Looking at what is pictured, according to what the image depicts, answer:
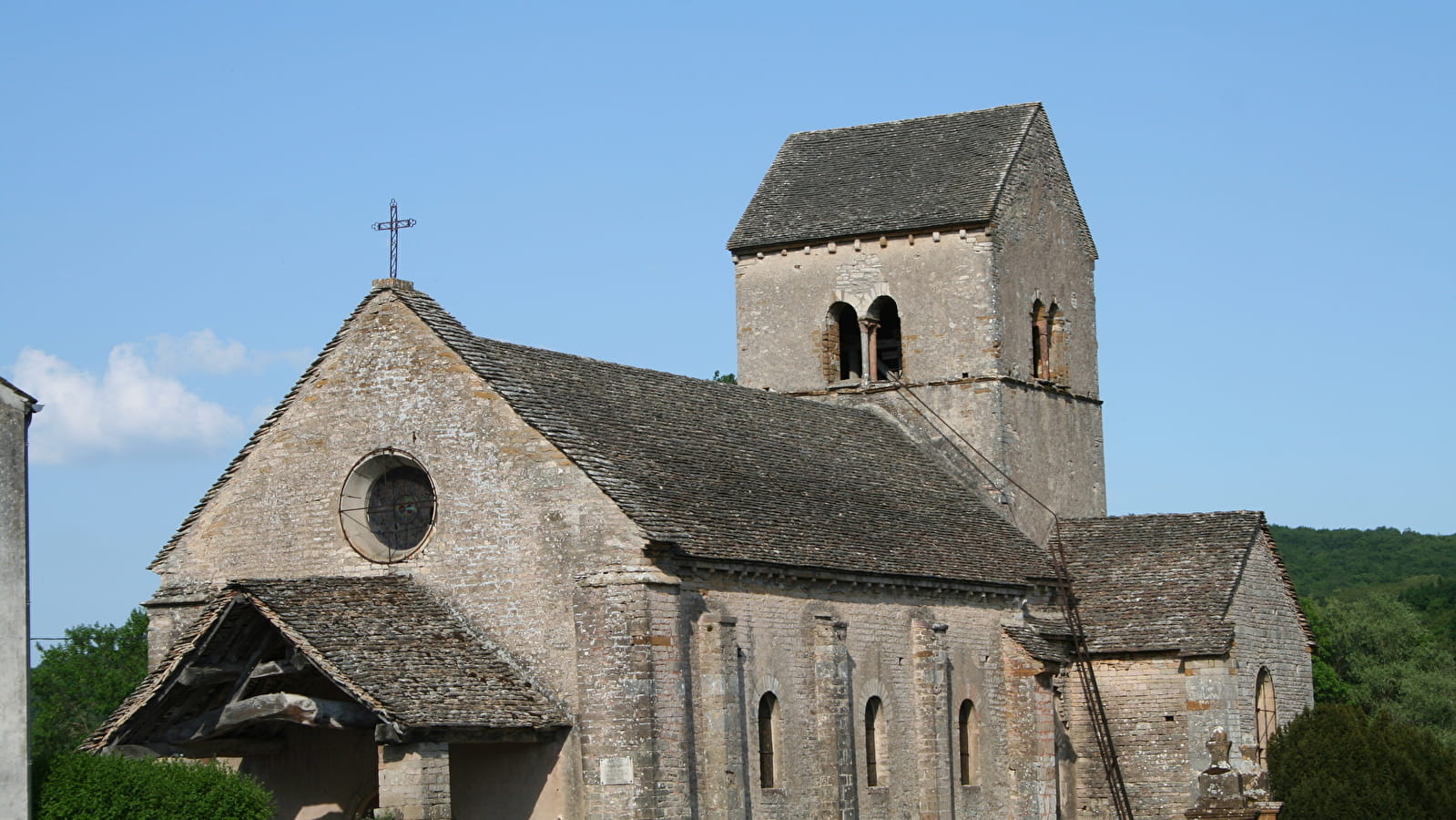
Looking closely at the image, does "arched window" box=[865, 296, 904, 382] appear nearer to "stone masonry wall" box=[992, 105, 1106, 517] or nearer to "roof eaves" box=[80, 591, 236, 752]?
"stone masonry wall" box=[992, 105, 1106, 517]

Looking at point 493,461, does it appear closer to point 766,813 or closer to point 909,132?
point 766,813

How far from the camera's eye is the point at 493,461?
94.5 feet

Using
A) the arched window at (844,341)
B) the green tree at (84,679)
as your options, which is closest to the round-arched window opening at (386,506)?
the arched window at (844,341)

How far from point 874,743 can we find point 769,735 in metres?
2.90

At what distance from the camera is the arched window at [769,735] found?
99.6ft

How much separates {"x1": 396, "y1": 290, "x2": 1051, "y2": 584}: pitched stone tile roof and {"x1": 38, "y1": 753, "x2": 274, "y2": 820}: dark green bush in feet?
21.0

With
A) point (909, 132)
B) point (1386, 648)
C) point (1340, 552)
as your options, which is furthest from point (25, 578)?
A: point (1340, 552)

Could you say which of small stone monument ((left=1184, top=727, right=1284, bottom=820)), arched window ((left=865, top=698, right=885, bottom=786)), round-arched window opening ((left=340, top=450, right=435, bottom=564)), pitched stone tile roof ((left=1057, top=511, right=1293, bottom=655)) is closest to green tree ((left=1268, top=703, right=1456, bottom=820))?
pitched stone tile roof ((left=1057, top=511, right=1293, bottom=655))

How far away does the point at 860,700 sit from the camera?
3222 cm

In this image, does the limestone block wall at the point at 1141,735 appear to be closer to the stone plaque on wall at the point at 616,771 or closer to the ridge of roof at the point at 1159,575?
the ridge of roof at the point at 1159,575

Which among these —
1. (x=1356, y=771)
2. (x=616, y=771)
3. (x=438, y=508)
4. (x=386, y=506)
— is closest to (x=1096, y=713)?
(x=1356, y=771)

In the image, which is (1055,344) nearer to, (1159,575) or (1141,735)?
(1159,575)

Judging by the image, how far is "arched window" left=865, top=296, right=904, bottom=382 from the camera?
4094 centimetres

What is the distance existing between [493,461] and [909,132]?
56.9 ft
